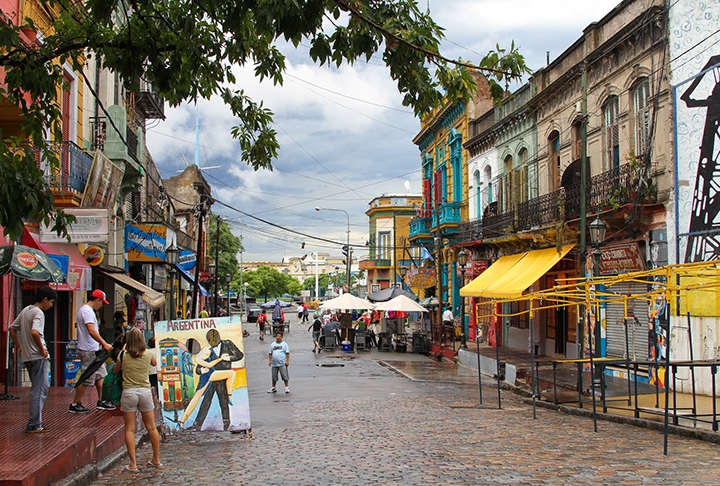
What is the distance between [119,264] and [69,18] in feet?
51.2

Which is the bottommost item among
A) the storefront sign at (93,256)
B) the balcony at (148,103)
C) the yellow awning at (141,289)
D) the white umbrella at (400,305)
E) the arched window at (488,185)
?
the white umbrella at (400,305)

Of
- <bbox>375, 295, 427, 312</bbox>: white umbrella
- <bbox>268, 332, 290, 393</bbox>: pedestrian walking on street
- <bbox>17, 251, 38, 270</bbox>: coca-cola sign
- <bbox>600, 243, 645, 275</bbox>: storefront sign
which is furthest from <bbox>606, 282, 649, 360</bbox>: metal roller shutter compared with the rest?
<bbox>17, 251, 38, 270</bbox>: coca-cola sign

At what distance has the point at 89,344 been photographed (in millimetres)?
11875

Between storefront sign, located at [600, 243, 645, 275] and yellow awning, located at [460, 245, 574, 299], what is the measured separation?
179 cm

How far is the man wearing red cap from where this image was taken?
11141 mm

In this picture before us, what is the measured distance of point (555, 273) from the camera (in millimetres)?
26078

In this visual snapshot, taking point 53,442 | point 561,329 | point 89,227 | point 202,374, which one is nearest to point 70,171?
point 89,227

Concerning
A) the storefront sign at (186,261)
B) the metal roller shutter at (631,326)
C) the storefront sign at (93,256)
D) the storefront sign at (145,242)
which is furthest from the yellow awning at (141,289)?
the metal roller shutter at (631,326)

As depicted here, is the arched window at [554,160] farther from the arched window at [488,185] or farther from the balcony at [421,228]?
the balcony at [421,228]

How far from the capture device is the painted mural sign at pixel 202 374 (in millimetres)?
10867

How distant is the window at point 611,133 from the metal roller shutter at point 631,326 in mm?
3390

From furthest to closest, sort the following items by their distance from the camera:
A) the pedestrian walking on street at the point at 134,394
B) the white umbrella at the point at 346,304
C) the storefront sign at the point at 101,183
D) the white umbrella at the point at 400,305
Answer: the white umbrella at the point at 346,304 → the white umbrella at the point at 400,305 → the storefront sign at the point at 101,183 → the pedestrian walking on street at the point at 134,394

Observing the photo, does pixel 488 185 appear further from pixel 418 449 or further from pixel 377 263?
pixel 377 263

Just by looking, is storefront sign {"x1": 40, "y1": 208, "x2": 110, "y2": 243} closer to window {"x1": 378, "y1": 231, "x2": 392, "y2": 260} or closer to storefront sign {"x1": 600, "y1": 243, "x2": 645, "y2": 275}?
storefront sign {"x1": 600, "y1": 243, "x2": 645, "y2": 275}
